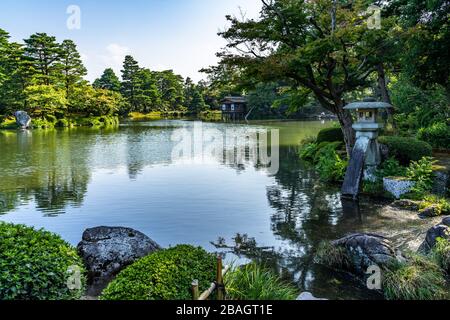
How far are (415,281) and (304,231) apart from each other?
3.26 meters

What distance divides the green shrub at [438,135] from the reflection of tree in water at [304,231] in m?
6.18

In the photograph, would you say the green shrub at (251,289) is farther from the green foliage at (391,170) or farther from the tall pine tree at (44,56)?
the tall pine tree at (44,56)

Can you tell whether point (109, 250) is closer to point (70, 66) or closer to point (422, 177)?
point (422, 177)

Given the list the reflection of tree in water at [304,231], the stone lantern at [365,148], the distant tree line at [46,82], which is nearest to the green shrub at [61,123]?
the distant tree line at [46,82]

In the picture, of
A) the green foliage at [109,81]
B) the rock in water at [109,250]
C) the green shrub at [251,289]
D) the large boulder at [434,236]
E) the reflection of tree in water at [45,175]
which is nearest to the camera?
the green shrub at [251,289]

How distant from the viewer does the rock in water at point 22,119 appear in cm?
3850

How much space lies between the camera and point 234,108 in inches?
2474

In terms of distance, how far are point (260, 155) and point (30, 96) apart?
29.8 m

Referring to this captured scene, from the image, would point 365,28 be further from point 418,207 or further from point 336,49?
point 418,207

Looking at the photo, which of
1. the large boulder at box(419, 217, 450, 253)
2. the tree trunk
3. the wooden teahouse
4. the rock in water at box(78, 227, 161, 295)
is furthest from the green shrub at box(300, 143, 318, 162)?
the wooden teahouse

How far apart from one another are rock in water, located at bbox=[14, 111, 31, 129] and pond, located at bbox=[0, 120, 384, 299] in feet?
73.6

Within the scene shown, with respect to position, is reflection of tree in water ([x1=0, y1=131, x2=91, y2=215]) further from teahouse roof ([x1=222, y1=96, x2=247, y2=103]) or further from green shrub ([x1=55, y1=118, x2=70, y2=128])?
teahouse roof ([x1=222, y1=96, x2=247, y2=103])

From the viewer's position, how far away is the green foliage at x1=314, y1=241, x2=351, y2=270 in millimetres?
6414
